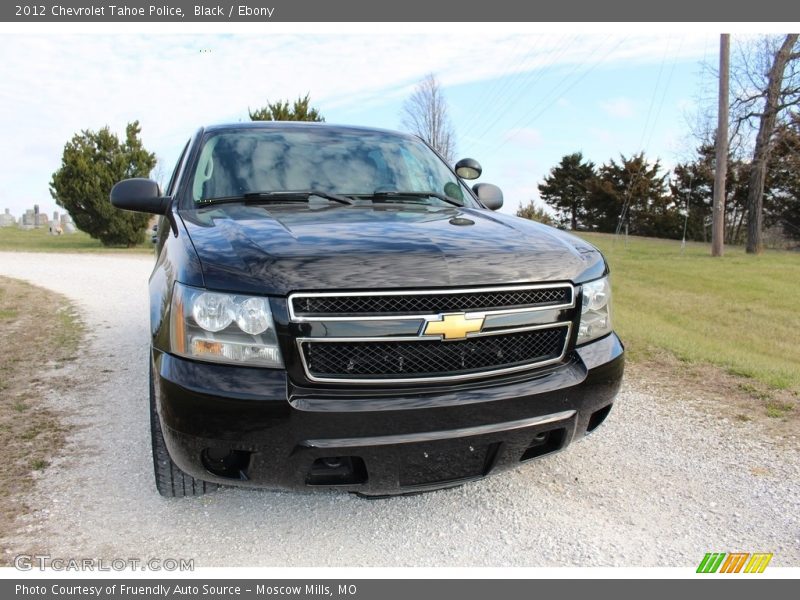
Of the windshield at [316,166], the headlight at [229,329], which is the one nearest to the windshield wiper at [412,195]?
the windshield at [316,166]

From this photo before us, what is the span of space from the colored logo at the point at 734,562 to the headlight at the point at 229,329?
194cm

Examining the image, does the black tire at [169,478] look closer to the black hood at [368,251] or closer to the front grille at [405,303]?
the black hood at [368,251]

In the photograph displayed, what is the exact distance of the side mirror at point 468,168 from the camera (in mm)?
4664

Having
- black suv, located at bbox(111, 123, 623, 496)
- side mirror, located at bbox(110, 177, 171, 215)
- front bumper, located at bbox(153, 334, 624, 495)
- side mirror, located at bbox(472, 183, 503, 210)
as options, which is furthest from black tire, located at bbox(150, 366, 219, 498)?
side mirror, located at bbox(472, 183, 503, 210)

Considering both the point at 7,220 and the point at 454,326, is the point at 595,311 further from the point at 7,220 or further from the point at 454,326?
the point at 7,220

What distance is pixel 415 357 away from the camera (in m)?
2.37

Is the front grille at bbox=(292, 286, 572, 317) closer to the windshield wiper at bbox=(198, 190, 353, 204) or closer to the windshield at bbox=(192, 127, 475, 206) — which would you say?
the windshield wiper at bbox=(198, 190, 353, 204)

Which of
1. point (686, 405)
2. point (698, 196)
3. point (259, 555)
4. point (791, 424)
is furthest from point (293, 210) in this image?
point (698, 196)

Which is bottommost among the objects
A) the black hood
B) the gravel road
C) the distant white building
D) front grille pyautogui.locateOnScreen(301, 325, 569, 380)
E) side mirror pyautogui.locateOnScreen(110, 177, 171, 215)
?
the distant white building

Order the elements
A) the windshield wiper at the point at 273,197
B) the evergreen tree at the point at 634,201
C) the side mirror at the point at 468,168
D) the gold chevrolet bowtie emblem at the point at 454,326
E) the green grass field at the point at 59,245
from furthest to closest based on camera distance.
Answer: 1. the evergreen tree at the point at 634,201
2. the green grass field at the point at 59,245
3. the side mirror at the point at 468,168
4. the windshield wiper at the point at 273,197
5. the gold chevrolet bowtie emblem at the point at 454,326

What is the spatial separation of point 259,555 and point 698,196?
45.3 metres

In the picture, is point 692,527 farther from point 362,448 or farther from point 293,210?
point 293,210

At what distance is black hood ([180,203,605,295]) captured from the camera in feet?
7.53

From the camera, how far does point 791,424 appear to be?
4199 mm
